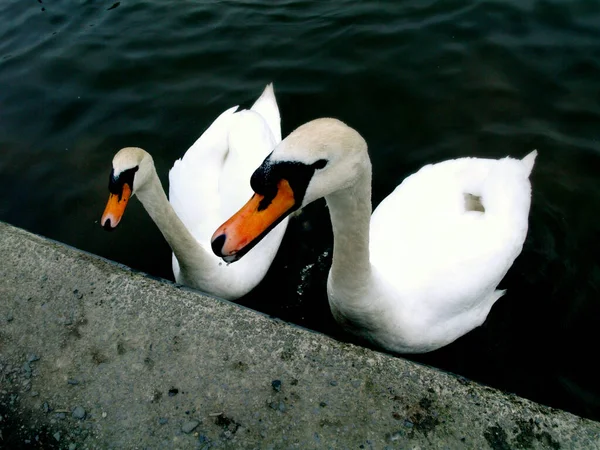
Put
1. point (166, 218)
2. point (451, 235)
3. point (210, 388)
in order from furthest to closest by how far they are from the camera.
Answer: point (451, 235) → point (166, 218) → point (210, 388)

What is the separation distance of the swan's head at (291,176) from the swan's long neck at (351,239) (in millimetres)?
285

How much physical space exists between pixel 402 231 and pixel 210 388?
2.14 metres

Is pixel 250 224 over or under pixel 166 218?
over

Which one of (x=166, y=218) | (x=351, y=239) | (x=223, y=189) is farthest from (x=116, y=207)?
(x=351, y=239)

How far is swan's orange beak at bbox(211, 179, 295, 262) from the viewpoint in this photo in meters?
2.43

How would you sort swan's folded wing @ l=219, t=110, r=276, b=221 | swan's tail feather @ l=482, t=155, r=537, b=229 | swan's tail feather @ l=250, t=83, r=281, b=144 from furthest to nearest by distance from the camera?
swan's tail feather @ l=250, t=83, r=281, b=144 → swan's folded wing @ l=219, t=110, r=276, b=221 → swan's tail feather @ l=482, t=155, r=537, b=229

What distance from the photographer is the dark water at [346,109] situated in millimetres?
4688

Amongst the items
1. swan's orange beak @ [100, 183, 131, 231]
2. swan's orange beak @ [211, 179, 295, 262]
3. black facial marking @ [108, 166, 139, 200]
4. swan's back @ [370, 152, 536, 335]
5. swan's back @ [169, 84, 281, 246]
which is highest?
swan's orange beak @ [211, 179, 295, 262]

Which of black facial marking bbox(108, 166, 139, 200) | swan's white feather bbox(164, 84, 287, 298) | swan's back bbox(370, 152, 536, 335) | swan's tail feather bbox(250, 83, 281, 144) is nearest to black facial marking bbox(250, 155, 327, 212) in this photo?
black facial marking bbox(108, 166, 139, 200)

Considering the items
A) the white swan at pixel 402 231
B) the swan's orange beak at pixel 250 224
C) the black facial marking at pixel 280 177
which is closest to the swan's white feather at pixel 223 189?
the white swan at pixel 402 231

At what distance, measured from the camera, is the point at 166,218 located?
3.82 m

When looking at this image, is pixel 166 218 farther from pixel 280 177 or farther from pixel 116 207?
pixel 280 177

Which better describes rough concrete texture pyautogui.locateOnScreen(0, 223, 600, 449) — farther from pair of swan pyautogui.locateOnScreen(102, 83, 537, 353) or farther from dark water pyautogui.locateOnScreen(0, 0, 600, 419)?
dark water pyautogui.locateOnScreen(0, 0, 600, 419)

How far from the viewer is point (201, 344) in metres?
2.96
